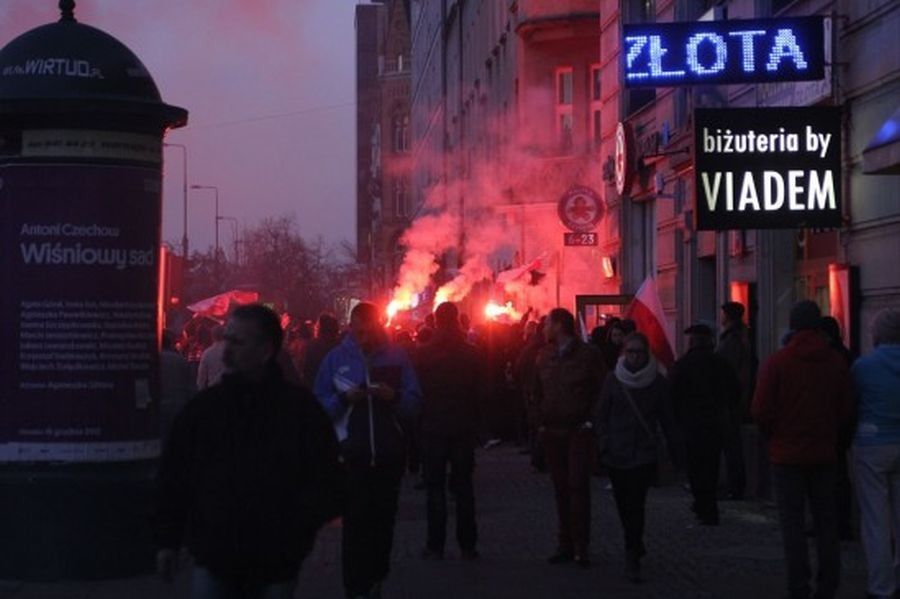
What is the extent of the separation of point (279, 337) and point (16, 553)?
5496 millimetres

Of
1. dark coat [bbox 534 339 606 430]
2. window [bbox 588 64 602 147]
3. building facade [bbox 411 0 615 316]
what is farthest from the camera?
building facade [bbox 411 0 615 316]

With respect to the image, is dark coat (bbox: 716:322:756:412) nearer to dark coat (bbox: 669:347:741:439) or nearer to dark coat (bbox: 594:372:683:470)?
dark coat (bbox: 669:347:741:439)

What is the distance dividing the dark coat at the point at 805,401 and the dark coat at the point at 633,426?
1.32 meters

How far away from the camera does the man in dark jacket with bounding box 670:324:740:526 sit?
15.0m

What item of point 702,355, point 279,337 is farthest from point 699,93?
point 279,337

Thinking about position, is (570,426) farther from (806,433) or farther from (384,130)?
(384,130)

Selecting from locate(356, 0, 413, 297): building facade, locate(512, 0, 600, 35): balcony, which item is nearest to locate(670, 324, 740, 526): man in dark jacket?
locate(512, 0, 600, 35): balcony

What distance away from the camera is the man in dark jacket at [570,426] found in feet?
39.3

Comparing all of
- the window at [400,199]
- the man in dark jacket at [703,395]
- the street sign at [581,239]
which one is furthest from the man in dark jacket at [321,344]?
the window at [400,199]

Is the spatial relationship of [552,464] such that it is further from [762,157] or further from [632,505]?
[762,157]

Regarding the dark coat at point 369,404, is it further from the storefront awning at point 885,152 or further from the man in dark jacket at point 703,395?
the man in dark jacket at point 703,395

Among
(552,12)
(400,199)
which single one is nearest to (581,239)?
(552,12)

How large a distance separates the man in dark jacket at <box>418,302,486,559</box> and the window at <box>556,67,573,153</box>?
75.1 feet

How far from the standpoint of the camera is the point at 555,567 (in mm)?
11961
